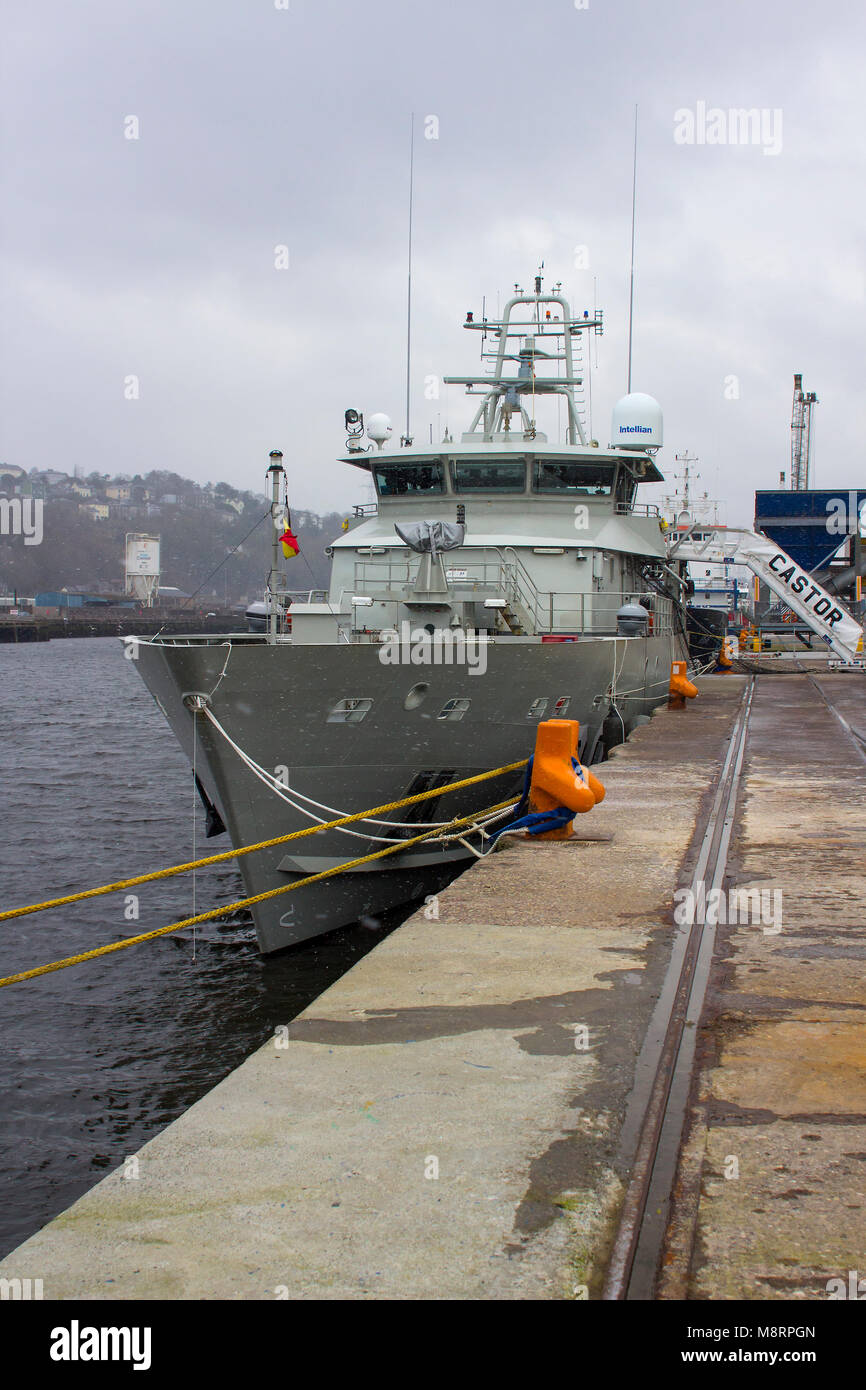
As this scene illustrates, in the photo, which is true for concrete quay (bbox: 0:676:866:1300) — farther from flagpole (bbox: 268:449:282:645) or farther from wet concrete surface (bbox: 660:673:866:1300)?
flagpole (bbox: 268:449:282:645)

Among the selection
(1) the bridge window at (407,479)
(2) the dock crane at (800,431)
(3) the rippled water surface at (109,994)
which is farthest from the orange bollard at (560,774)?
(2) the dock crane at (800,431)

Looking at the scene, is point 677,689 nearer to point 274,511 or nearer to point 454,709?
point 454,709

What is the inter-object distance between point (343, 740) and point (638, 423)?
1095 cm

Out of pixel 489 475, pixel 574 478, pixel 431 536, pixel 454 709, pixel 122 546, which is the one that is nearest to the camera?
pixel 454 709

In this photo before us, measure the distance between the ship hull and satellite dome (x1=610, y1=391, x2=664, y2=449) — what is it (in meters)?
7.83

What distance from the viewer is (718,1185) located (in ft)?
10.7

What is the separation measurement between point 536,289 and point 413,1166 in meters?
17.2

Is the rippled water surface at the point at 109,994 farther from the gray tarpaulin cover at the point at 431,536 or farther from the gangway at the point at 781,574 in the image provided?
the gangway at the point at 781,574

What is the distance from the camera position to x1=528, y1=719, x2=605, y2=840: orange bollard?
805 cm

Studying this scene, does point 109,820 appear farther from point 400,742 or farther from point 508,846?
point 508,846

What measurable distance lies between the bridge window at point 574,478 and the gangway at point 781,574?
25.9ft

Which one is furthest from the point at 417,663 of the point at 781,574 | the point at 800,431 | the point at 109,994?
the point at 800,431

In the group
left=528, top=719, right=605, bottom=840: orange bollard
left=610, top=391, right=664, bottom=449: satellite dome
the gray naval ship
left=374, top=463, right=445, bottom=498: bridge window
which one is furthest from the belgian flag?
left=610, top=391, right=664, bottom=449: satellite dome

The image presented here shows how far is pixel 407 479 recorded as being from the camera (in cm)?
1505
